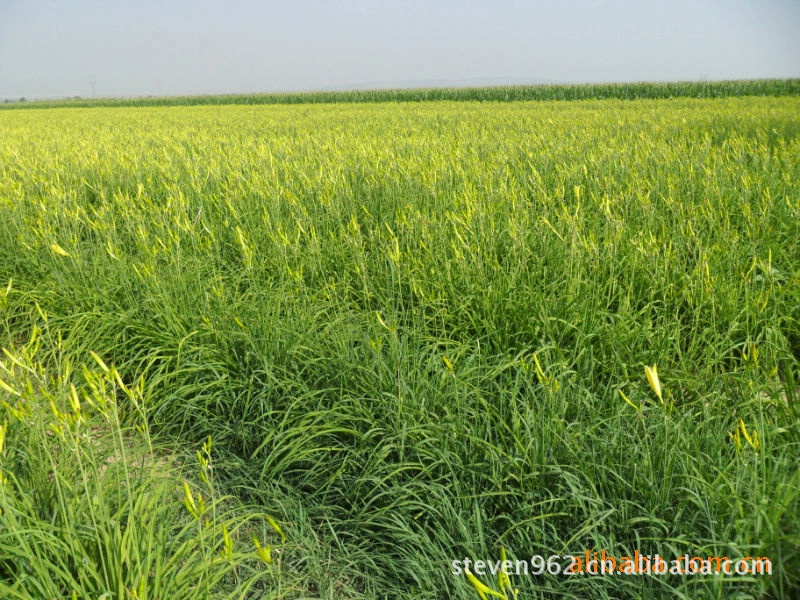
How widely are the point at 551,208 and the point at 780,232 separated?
1.39m

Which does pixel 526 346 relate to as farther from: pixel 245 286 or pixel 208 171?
pixel 208 171

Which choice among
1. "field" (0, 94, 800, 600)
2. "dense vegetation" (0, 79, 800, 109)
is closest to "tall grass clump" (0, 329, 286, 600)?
"field" (0, 94, 800, 600)

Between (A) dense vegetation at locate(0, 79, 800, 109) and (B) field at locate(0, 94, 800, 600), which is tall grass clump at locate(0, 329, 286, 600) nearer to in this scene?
(B) field at locate(0, 94, 800, 600)

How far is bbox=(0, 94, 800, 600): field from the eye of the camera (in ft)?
4.62

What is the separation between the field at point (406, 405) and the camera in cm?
141

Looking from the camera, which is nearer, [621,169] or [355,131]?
[621,169]

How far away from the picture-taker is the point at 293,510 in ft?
6.28

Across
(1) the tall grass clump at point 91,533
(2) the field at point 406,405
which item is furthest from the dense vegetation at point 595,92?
(1) the tall grass clump at point 91,533

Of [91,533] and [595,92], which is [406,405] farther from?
[595,92]

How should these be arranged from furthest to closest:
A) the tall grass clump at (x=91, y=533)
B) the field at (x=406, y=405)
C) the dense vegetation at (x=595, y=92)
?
the dense vegetation at (x=595, y=92)
the field at (x=406, y=405)
the tall grass clump at (x=91, y=533)

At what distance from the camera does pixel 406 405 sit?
2.04m

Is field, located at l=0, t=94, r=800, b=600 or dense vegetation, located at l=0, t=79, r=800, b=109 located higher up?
dense vegetation, located at l=0, t=79, r=800, b=109

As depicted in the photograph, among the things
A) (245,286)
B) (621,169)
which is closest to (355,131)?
(621,169)

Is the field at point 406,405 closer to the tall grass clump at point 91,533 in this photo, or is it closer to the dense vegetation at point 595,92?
the tall grass clump at point 91,533
